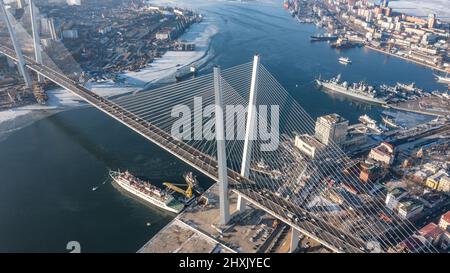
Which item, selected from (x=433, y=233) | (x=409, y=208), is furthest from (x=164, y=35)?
(x=433, y=233)

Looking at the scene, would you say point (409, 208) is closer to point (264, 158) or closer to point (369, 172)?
point (369, 172)

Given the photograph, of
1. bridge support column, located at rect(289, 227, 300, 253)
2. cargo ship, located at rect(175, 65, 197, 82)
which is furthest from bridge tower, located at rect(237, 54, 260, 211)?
cargo ship, located at rect(175, 65, 197, 82)

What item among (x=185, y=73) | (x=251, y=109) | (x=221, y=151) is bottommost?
(x=185, y=73)

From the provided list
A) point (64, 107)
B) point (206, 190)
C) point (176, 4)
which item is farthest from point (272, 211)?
point (176, 4)

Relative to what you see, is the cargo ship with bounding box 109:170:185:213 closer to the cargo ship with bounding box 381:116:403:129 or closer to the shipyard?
the shipyard

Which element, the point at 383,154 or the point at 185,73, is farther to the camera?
the point at 185,73
